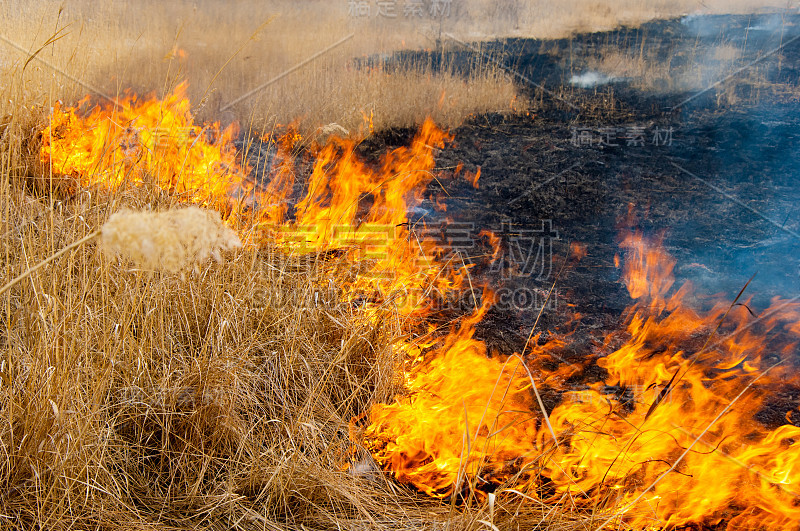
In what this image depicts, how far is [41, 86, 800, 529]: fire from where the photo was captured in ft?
6.52

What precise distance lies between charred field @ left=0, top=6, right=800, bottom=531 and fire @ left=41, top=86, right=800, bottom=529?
1 centimetres

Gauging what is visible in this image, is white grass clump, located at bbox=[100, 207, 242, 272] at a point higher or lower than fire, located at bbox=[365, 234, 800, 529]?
higher

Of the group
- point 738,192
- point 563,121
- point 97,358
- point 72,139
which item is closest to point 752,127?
point 738,192

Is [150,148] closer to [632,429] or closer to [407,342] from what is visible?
[407,342]

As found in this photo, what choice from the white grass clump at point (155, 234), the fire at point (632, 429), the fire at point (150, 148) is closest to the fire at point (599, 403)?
the fire at point (632, 429)

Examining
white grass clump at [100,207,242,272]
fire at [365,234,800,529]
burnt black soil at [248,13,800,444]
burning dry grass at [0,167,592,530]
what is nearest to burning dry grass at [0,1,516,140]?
burnt black soil at [248,13,800,444]

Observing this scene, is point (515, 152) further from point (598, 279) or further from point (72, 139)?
point (72, 139)

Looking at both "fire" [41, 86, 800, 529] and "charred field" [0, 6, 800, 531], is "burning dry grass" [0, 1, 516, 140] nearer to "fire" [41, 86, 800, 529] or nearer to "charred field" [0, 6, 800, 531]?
"charred field" [0, 6, 800, 531]

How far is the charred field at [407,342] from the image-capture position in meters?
1.88

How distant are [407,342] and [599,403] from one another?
0.99 m

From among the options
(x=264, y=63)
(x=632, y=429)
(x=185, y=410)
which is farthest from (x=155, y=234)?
(x=264, y=63)

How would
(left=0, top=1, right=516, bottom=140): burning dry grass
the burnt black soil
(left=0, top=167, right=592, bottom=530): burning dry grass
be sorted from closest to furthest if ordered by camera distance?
(left=0, top=167, right=592, bottom=530): burning dry grass, the burnt black soil, (left=0, top=1, right=516, bottom=140): burning dry grass

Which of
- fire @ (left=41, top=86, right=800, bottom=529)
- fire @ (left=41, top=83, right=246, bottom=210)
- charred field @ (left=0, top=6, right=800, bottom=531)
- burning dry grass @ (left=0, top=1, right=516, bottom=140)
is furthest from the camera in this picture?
burning dry grass @ (left=0, top=1, right=516, bottom=140)

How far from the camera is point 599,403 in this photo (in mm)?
2441
